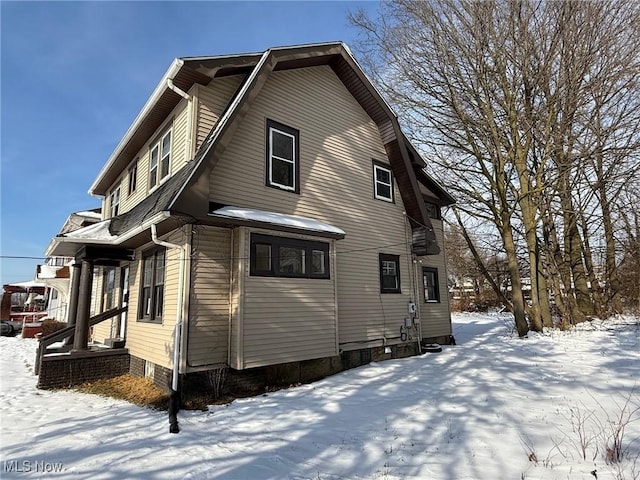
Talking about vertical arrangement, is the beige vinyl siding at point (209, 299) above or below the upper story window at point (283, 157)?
below

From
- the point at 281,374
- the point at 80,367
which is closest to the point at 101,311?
the point at 80,367

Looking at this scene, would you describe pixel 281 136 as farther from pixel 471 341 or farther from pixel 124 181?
pixel 471 341

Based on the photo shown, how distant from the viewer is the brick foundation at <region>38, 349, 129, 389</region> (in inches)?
321

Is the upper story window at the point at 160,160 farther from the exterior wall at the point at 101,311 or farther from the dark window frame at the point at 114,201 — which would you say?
the dark window frame at the point at 114,201

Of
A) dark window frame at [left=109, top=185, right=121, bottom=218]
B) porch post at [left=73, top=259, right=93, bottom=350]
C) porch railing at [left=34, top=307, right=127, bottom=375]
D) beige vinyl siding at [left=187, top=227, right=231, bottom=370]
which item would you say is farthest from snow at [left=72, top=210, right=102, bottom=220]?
beige vinyl siding at [left=187, top=227, right=231, bottom=370]

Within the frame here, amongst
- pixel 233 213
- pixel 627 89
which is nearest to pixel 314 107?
pixel 233 213

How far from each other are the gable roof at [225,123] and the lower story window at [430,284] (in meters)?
1.65

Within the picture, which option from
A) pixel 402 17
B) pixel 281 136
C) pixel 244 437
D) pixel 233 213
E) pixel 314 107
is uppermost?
pixel 402 17

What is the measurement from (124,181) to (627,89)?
18378mm

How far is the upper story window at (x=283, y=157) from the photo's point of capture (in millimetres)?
8672

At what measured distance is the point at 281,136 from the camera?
9.08 metres

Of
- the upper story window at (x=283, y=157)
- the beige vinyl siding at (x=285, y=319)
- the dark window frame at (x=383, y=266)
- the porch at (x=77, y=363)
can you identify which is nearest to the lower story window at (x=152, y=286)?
the porch at (x=77, y=363)

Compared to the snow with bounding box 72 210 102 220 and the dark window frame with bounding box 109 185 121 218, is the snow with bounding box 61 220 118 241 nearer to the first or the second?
the dark window frame with bounding box 109 185 121 218

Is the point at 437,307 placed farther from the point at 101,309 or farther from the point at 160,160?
the point at 101,309
